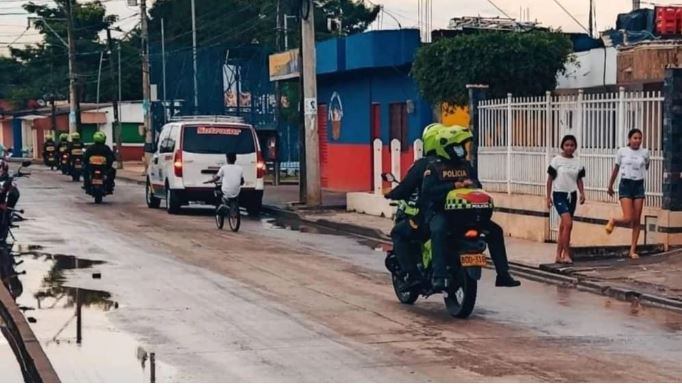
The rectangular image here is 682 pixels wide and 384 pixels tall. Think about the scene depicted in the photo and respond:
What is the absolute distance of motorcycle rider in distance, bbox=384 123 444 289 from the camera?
12.0 meters

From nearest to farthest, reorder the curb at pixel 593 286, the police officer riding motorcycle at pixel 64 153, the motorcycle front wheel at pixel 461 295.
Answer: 1. the motorcycle front wheel at pixel 461 295
2. the curb at pixel 593 286
3. the police officer riding motorcycle at pixel 64 153

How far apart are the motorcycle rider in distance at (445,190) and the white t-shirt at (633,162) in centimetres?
492

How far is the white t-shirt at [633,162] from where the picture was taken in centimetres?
1630

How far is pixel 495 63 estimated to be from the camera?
24422 millimetres

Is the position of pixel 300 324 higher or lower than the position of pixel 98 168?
lower

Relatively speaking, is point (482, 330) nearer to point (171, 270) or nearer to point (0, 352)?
point (0, 352)

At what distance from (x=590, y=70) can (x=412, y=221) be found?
1384cm

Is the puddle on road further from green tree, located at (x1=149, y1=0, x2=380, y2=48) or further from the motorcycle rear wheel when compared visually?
green tree, located at (x1=149, y1=0, x2=380, y2=48)

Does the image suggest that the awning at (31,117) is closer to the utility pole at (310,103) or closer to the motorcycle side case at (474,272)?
the utility pole at (310,103)

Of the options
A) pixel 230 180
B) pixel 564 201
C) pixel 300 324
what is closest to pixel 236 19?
pixel 230 180

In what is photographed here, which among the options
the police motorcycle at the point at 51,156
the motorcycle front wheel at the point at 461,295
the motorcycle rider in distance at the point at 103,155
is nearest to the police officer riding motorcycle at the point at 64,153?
the police motorcycle at the point at 51,156

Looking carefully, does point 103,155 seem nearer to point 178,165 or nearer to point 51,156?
point 178,165

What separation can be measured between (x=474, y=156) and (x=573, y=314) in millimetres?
10240

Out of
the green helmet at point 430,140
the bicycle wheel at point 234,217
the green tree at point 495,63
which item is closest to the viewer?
the green helmet at point 430,140
